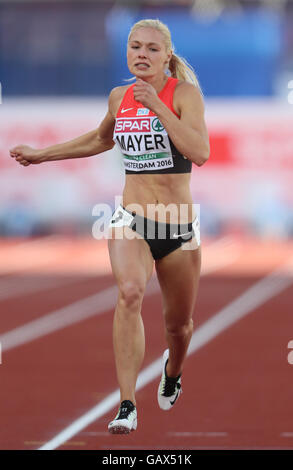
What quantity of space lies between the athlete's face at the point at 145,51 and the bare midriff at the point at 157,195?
0.54 meters

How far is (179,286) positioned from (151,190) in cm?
57

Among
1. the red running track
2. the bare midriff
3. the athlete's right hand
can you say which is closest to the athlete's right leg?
the bare midriff

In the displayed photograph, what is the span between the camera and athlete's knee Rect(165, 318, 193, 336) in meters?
6.45

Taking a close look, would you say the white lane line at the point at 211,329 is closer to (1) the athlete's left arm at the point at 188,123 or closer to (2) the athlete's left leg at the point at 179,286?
(2) the athlete's left leg at the point at 179,286

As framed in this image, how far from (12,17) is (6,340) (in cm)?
1931

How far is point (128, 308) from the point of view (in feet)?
19.1

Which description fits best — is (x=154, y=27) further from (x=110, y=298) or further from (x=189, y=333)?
(x=110, y=298)

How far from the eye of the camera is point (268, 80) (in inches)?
1038

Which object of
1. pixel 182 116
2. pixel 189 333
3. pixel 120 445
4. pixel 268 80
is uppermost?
pixel 268 80

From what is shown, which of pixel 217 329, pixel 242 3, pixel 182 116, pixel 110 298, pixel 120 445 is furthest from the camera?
pixel 242 3

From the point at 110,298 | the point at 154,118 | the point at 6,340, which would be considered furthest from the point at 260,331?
the point at 154,118

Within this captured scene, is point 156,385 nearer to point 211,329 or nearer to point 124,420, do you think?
point 124,420

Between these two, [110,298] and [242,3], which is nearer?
[110,298]

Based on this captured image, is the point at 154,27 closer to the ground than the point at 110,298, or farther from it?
closer to the ground
